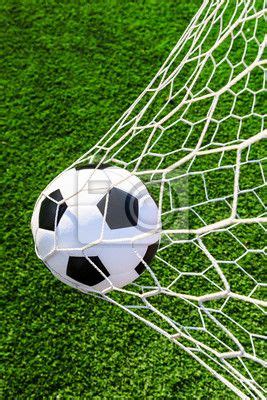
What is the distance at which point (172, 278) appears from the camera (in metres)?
2.12

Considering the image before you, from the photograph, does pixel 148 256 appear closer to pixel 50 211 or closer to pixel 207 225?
pixel 50 211

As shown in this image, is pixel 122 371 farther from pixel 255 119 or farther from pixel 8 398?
pixel 255 119

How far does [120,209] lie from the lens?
5.15ft

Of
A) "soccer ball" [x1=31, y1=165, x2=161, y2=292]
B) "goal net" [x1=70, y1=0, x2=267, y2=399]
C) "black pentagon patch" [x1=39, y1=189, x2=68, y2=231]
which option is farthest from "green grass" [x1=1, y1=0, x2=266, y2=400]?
"black pentagon patch" [x1=39, y1=189, x2=68, y2=231]

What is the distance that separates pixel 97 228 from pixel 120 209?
0.09 meters

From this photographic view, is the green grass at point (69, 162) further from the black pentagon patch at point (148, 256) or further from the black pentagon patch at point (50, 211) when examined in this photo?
the black pentagon patch at point (50, 211)

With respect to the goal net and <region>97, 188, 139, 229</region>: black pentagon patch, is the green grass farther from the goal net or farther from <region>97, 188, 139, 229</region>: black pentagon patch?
<region>97, 188, 139, 229</region>: black pentagon patch

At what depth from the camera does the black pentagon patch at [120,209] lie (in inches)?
60.8

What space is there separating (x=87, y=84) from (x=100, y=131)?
1.04 ft

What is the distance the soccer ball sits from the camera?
153 cm

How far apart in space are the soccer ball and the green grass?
428 millimetres

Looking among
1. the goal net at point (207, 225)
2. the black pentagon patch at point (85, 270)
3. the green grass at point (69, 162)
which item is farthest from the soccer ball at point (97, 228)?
the green grass at point (69, 162)

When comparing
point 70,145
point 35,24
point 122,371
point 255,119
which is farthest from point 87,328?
point 35,24

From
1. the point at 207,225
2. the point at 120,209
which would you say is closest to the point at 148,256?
the point at 120,209
